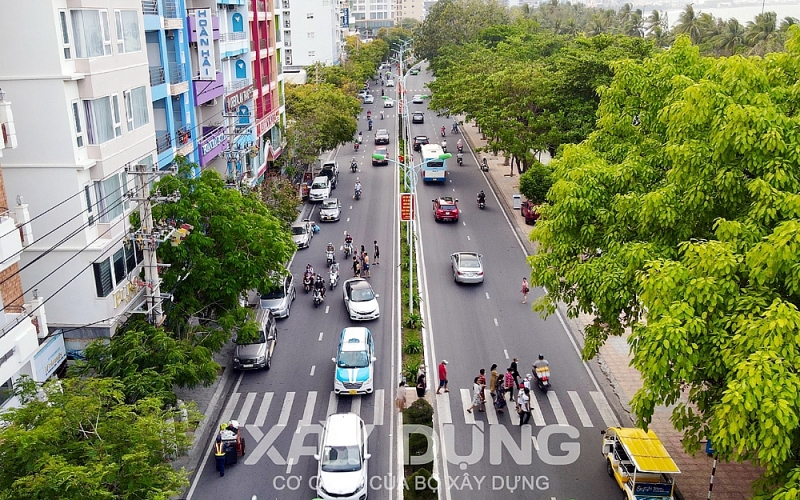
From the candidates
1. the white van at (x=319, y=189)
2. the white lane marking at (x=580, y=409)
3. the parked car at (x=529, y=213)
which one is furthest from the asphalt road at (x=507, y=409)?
the white van at (x=319, y=189)

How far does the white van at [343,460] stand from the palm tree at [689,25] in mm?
78838

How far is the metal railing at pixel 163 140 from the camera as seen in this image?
106 feet

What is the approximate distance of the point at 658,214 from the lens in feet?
→ 52.4

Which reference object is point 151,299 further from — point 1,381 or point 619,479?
point 619,479

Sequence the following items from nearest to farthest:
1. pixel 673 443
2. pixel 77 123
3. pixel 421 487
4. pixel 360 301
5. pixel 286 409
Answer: pixel 421 487 → pixel 77 123 → pixel 673 443 → pixel 286 409 → pixel 360 301

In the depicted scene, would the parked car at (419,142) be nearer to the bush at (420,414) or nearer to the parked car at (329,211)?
the parked car at (329,211)

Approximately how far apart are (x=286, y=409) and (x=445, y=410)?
17.9 ft

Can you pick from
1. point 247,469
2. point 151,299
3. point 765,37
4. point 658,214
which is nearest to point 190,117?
point 151,299

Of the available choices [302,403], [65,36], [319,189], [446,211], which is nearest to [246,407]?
[302,403]

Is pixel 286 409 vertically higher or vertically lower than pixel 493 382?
lower

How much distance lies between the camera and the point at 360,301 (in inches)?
1277

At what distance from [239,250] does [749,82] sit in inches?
650

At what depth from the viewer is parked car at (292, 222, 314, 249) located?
140 feet

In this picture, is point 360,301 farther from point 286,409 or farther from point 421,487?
point 421,487
